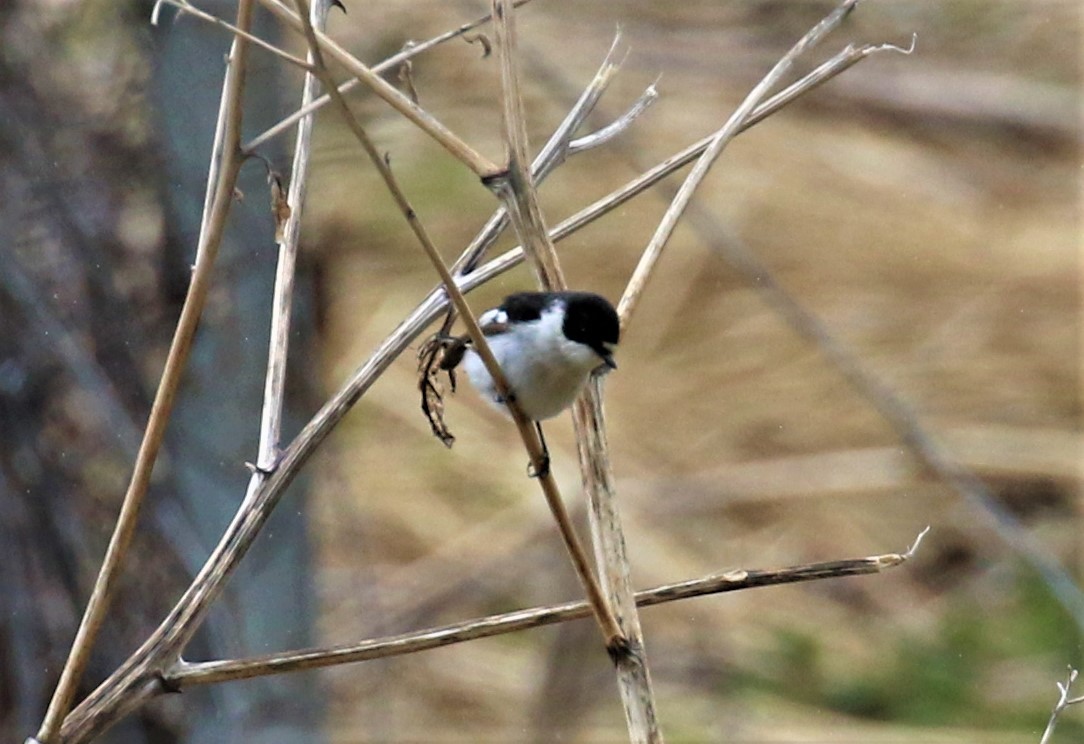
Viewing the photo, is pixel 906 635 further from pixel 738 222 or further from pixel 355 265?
pixel 355 265

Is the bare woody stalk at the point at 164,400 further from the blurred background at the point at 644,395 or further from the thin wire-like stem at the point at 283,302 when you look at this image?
the blurred background at the point at 644,395

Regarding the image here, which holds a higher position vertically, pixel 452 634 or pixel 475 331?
pixel 475 331

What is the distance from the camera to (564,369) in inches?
62.5

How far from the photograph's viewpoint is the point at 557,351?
1602mm

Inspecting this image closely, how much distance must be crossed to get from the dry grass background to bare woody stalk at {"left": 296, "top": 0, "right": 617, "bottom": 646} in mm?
2648

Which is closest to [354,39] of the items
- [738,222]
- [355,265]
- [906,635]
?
[355,265]

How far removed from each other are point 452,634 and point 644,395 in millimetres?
4249

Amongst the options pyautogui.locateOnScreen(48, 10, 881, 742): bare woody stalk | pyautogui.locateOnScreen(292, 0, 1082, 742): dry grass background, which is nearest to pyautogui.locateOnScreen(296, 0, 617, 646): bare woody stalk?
pyautogui.locateOnScreen(48, 10, 881, 742): bare woody stalk

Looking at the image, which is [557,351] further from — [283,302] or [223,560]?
[223,560]

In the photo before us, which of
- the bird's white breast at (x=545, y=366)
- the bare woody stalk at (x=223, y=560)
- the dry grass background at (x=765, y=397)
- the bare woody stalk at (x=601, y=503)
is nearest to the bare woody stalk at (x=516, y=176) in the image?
the bare woody stalk at (x=601, y=503)

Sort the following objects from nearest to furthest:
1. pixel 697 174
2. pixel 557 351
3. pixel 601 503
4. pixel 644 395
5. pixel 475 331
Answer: pixel 475 331 → pixel 601 503 → pixel 697 174 → pixel 557 351 → pixel 644 395

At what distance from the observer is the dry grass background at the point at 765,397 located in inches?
176

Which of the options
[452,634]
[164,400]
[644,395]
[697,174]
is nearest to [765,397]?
[644,395]

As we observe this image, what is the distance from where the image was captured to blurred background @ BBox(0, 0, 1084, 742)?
258 cm
